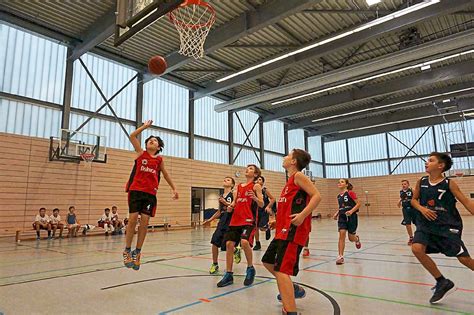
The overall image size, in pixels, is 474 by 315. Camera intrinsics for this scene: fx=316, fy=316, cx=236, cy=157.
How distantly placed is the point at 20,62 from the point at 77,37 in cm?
215

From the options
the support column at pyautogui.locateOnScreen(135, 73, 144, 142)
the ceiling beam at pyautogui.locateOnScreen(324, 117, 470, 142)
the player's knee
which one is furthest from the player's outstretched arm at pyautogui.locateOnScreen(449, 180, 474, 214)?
the ceiling beam at pyautogui.locateOnScreen(324, 117, 470, 142)

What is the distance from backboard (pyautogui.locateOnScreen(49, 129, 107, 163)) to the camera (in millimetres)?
11438

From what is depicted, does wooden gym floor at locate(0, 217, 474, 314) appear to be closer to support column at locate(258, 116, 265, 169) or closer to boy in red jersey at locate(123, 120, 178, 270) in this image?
boy in red jersey at locate(123, 120, 178, 270)

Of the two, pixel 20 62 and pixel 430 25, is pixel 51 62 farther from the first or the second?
pixel 430 25

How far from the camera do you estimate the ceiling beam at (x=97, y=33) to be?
10.5 metres

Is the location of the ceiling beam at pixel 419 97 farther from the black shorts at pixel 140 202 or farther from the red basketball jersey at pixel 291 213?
the black shorts at pixel 140 202

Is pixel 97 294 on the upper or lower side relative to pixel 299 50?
lower

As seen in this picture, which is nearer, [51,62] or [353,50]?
[51,62]

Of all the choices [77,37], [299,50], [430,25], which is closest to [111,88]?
[77,37]

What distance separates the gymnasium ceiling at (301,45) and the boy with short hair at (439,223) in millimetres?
7095

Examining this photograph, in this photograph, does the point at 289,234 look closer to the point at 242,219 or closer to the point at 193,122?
the point at 242,219

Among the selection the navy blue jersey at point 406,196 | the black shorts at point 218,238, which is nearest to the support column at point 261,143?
the navy blue jersey at point 406,196

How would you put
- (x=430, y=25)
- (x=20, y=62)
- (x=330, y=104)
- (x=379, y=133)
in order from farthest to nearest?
1. (x=379, y=133)
2. (x=330, y=104)
3. (x=430, y=25)
4. (x=20, y=62)

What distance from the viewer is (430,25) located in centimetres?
1189
